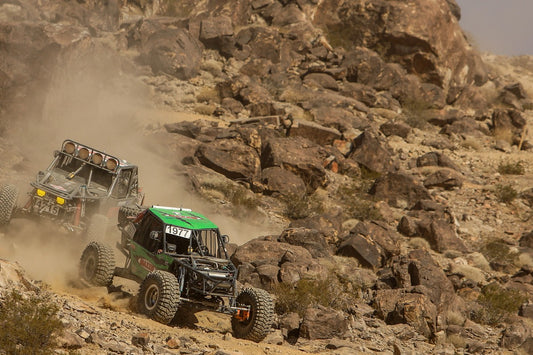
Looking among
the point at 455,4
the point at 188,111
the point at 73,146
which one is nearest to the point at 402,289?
the point at 73,146

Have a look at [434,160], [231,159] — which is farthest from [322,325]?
[434,160]

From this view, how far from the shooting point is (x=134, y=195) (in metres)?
14.2

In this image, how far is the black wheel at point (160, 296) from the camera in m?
8.67

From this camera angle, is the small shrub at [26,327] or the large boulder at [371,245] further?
the large boulder at [371,245]

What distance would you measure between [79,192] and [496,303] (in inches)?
460

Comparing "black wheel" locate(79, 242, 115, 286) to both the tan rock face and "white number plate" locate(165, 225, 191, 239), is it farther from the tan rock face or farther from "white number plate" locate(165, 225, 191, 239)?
the tan rock face

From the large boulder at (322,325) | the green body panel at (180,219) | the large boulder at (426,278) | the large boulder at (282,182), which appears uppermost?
the large boulder at (282,182)

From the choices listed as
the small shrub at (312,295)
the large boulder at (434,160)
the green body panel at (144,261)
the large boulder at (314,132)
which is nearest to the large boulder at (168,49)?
the large boulder at (314,132)

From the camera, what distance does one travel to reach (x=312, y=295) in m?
12.2

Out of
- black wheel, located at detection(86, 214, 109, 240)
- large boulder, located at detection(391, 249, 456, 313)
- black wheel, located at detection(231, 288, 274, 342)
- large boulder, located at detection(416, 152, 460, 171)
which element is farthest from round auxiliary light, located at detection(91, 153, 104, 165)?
large boulder, located at detection(416, 152, 460, 171)

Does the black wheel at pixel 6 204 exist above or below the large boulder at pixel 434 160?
below

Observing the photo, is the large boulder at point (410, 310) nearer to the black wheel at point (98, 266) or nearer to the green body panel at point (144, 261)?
the green body panel at point (144, 261)

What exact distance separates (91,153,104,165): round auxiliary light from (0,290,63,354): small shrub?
712 centimetres

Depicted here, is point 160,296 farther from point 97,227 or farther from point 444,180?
point 444,180
